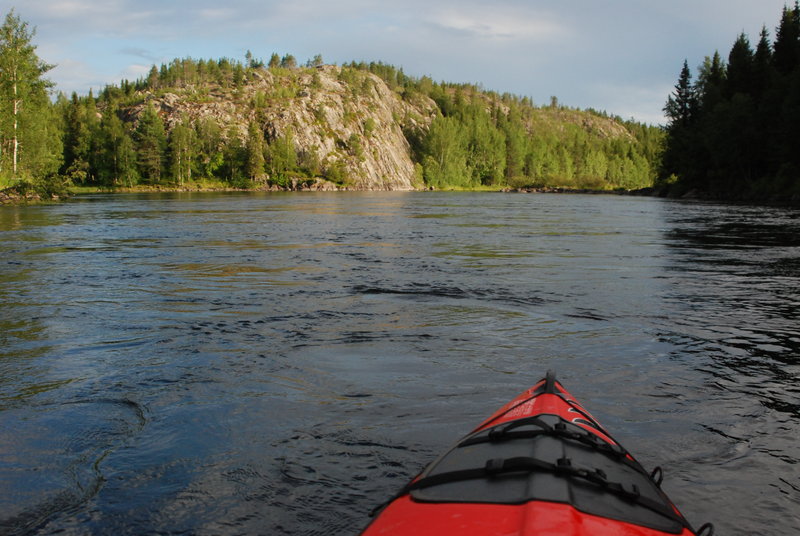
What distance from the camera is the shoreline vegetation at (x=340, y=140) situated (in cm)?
4641

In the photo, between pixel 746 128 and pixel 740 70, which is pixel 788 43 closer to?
pixel 740 70

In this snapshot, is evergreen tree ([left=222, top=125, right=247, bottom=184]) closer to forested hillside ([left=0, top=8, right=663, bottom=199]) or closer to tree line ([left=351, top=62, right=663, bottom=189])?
forested hillside ([left=0, top=8, right=663, bottom=199])

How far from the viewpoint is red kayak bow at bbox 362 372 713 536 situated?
91.5 inches

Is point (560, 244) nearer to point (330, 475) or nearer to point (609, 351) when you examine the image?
point (609, 351)

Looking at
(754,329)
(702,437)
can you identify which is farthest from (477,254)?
(702,437)

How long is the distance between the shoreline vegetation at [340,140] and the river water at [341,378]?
126 feet

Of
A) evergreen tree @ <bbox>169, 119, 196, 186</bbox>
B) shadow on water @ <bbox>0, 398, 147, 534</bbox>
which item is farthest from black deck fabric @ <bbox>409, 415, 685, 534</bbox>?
evergreen tree @ <bbox>169, 119, 196, 186</bbox>

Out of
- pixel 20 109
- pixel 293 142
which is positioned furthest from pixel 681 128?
pixel 293 142

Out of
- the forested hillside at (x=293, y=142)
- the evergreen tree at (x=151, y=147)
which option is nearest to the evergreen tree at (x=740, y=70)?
the forested hillside at (x=293, y=142)

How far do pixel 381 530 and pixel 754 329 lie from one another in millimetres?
8340

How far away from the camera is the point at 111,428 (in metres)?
5.18

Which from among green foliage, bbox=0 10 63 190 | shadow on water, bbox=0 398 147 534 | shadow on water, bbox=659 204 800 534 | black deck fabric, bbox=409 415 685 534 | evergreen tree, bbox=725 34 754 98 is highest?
evergreen tree, bbox=725 34 754 98

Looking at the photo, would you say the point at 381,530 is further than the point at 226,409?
No

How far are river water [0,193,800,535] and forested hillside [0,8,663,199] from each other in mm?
70660
